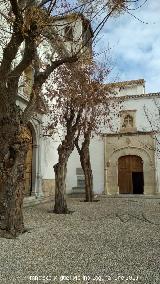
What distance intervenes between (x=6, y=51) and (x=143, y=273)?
5026 mm

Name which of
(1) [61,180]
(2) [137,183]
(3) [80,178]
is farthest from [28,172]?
(2) [137,183]

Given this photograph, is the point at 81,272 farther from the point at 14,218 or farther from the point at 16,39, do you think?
the point at 16,39

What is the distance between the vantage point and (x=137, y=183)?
2100 cm

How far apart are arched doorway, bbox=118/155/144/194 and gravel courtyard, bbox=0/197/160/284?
36.6 feet

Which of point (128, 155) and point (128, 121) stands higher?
point (128, 121)

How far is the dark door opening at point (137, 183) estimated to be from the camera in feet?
67.9

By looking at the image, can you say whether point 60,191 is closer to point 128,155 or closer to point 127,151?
point 127,151

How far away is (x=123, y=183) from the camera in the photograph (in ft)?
66.1

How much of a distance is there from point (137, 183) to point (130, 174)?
113cm

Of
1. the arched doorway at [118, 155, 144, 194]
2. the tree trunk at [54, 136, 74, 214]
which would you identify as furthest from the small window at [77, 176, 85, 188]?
the tree trunk at [54, 136, 74, 214]

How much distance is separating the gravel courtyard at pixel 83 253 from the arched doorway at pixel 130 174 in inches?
439

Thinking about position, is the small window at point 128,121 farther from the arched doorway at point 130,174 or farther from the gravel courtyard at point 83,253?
the gravel courtyard at point 83,253

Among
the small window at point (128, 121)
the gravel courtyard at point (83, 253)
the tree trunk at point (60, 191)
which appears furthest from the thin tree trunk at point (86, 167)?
the gravel courtyard at point (83, 253)

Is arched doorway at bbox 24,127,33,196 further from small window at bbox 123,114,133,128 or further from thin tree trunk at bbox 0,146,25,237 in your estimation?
thin tree trunk at bbox 0,146,25,237
